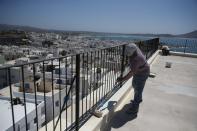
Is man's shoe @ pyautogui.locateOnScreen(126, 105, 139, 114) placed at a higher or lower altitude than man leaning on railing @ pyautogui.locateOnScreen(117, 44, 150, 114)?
lower

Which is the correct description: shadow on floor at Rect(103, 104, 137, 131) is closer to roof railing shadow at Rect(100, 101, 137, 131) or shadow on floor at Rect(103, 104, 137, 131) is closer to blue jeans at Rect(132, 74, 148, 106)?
roof railing shadow at Rect(100, 101, 137, 131)

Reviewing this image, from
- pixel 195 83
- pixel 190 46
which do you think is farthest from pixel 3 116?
pixel 190 46

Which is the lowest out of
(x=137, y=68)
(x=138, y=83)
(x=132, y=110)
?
(x=132, y=110)

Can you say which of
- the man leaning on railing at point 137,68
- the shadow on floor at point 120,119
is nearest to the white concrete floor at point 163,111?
the shadow on floor at point 120,119

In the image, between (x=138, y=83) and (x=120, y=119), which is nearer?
(x=120, y=119)

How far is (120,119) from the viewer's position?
3496 millimetres

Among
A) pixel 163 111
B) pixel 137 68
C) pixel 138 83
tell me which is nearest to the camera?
pixel 137 68

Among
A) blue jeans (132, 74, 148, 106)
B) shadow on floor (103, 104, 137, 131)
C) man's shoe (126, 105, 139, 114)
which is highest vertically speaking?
blue jeans (132, 74, 148, 106)

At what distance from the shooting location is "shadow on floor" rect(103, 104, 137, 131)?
3.29 m

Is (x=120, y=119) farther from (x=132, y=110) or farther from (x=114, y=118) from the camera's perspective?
(x=132, y=110)

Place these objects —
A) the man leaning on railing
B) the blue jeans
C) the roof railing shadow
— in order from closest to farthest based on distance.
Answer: the roof railing shadow → the man leaning on railing → the blue jeans

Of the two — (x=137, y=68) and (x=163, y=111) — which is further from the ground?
(x=137, y=68)

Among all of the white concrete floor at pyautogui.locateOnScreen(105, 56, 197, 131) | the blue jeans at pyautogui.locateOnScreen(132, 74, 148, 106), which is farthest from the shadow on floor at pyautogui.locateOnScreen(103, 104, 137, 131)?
the blue jeans at pyautogui.locateOnScreen(132, 74, 148, 106)

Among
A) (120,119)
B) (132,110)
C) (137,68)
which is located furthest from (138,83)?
(120,119)
